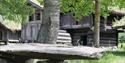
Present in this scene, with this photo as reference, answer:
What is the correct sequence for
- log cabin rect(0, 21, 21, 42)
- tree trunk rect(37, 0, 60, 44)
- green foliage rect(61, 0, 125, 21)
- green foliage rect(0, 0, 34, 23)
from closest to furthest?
tree trunk rect(37, 0, 60, 44), green foliage rect(0, 0, 34, 23), green foliage rect(61, 0, 125, 21), log cabin rect(0, 21, 21, 42)

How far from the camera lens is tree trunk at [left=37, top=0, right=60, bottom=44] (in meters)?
9.95

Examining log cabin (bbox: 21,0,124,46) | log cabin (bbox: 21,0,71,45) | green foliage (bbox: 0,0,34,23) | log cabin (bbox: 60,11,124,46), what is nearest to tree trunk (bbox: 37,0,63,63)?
green foliage (bbox: 0,0,34,23)

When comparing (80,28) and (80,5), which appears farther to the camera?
(80,28)

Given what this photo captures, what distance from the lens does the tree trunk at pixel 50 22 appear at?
9953 mm

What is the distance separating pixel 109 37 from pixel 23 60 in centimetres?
3074

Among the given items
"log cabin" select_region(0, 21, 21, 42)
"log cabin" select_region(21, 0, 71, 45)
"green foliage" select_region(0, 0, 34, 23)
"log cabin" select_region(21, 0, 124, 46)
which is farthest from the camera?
"log cabin" select_region(0, 21, 21, 42)

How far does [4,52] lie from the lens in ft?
17.2

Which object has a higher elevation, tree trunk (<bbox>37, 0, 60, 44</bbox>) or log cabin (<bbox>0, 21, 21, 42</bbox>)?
Result: tree trunk (<bbox>37, 0, 60, 44</bbox>)

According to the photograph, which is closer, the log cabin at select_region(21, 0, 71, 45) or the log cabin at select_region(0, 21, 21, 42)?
the log cabin at select_region(21, 0, 71, 45)

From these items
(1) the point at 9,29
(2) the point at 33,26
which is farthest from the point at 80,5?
(1) the point at 9,29

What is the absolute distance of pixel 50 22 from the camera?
9.98 metres

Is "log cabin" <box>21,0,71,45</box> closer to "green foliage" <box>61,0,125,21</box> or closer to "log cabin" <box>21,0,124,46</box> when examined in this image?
"log cabin" <box>21,0,124,46</box>

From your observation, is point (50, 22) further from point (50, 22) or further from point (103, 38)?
point (103, 38)

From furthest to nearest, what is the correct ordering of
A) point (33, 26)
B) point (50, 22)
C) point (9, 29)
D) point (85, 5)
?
point (9, 29) → point (33, 26) → point (85, 5) → point (50, 22)
